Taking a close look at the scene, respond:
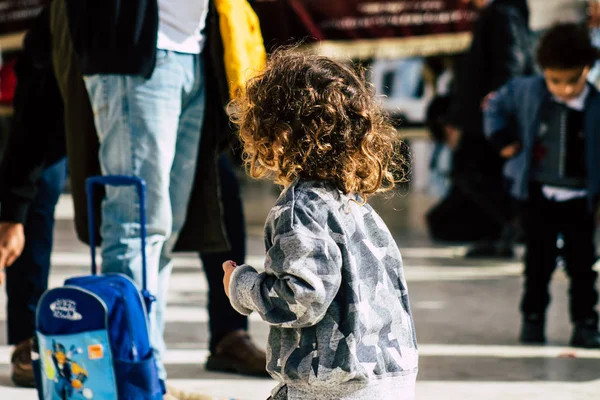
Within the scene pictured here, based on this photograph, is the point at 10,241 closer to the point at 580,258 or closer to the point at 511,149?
the point at 511,149

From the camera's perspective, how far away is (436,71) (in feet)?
28.2

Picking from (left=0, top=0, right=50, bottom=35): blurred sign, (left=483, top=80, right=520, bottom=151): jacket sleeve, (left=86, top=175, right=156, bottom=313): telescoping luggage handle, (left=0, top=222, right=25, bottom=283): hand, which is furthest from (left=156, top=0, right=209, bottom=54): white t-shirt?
(left=0, top=0, right=50, bottom=35): blurred sign

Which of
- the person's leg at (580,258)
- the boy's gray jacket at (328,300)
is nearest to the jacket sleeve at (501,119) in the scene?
the person's leg at (580,258)

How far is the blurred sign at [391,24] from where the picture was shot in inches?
273

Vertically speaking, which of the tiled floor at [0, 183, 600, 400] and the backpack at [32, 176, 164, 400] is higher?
the backpack at [32, 176, 164, 400]

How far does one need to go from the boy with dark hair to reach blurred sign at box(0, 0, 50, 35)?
191 inches

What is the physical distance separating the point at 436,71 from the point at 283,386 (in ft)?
22.4

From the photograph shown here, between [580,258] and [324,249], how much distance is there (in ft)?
7.48

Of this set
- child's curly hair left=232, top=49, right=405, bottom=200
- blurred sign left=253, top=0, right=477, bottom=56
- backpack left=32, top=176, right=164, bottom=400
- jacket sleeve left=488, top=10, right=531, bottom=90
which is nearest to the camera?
child's curly hair left=232, top=49, right=405, bottom=200

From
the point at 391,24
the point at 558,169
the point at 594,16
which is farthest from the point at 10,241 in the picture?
the point at 391,24

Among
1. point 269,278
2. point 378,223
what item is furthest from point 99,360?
point 378,223

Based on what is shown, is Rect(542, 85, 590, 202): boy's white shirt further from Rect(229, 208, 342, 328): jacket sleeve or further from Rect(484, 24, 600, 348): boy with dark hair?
Rect(229, 208, 342, 328): jacket sleeve

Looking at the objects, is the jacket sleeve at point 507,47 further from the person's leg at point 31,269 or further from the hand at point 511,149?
the person's leg at point 31,269

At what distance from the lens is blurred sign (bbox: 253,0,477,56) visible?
273 inches
